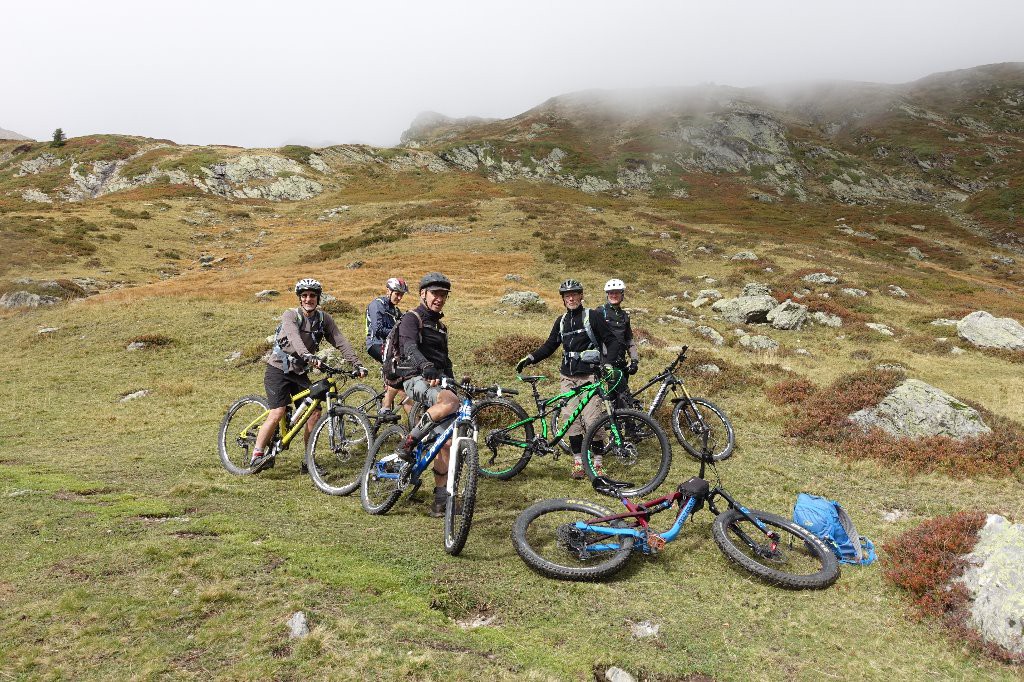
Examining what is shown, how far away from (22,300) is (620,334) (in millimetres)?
33389

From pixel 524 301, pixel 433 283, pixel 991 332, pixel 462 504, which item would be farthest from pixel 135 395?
pixel 991 332

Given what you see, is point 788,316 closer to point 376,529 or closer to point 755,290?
point 755,290

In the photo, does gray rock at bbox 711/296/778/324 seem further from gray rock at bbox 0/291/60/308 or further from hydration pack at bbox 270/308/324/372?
gray rock at bbox 0/291/60/308

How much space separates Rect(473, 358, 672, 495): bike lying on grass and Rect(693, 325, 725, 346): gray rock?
40.5ft

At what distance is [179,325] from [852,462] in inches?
952

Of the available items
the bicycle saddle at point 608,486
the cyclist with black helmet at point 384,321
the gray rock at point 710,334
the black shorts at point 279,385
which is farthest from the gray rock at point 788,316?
the black shorts at point 279,385

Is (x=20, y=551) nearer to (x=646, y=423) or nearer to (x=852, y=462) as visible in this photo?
(x=646, y=423)

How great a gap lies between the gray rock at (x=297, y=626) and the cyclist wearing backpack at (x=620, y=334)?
6.79 meters

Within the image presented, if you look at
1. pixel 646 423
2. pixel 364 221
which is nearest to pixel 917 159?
pixel 364 221

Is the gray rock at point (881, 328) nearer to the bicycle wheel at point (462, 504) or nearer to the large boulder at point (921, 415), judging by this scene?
the large boulder at point (921, 415)

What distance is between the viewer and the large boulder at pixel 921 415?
34.8ft

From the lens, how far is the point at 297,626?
14.6ft

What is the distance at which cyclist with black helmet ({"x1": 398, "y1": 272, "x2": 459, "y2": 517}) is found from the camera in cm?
689

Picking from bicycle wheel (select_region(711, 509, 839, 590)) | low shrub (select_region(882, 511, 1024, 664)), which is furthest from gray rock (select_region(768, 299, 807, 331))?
bicycle wheel (select_region(711, 509, 839, 590))
